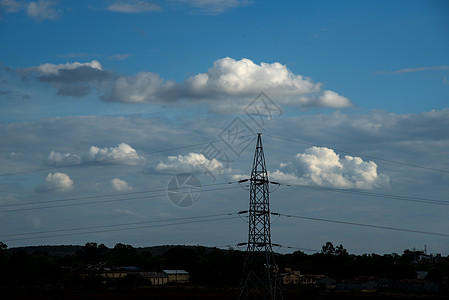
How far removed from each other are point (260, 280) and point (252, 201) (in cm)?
1180

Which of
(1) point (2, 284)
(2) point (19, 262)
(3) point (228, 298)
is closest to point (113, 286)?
(1) point (2, 284)

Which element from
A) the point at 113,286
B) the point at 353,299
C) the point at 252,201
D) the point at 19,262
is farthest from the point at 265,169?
the point at 19,262

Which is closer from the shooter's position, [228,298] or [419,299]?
[228,298]

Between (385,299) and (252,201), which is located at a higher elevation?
(252,201)

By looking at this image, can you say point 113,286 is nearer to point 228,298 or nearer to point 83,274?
point 83,274

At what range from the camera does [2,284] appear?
17225cm

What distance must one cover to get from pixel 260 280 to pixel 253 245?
17.2ft

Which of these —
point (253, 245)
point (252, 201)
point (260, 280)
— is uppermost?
point (252, 201)

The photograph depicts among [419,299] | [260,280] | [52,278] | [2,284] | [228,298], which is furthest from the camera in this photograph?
[52,278]

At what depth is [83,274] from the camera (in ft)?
636

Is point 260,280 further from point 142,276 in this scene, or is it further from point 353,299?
point 142,276

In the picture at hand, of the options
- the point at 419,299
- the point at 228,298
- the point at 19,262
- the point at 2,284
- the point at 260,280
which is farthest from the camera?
the point at 19,262

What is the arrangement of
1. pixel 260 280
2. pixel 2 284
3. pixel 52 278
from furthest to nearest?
pixel 52 278
pixel 2 284
pixel 260 280

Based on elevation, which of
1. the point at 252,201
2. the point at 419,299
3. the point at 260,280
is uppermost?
the point at 252,201
